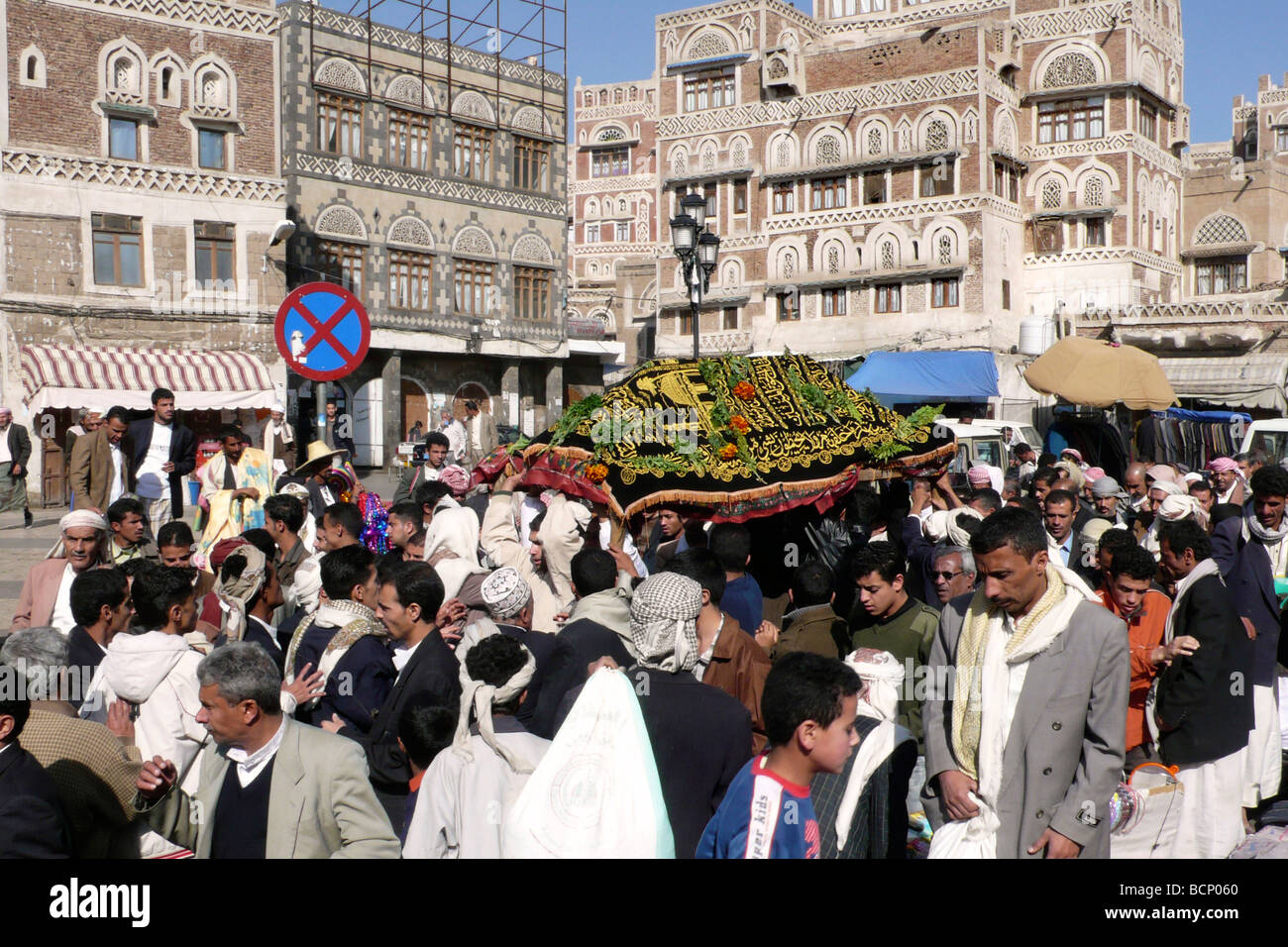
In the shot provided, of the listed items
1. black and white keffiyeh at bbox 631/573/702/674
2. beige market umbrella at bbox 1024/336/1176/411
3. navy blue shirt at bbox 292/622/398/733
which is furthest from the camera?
beige market umbrella at bbox 1024/336/1176/411

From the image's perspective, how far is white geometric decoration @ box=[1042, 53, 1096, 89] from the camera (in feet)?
130

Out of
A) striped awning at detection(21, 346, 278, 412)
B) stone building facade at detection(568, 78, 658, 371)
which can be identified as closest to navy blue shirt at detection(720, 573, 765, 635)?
striped awning at detection(21, 346, 278, 412)

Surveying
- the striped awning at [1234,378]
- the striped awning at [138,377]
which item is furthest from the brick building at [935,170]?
the striped awning at [138,377]

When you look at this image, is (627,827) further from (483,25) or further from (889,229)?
(889,229)

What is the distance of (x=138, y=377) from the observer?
77.4 feet

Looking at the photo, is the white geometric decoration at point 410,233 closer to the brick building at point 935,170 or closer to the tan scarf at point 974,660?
the brick building at point 935,170

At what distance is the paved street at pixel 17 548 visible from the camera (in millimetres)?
10461

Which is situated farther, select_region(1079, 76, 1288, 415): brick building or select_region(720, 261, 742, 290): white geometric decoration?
select_region(720, 261, 742, 290): white geometric decoration

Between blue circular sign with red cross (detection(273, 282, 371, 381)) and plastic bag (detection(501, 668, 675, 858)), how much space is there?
4.25 meters

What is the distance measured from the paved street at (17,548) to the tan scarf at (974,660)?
8187 mm

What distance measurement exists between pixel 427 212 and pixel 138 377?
11.0 meters

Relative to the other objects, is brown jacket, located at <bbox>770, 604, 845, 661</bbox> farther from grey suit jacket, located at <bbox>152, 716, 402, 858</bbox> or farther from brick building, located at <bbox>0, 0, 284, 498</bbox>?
brick building, located at <bbox>0, 0, 284, 498</bbox>

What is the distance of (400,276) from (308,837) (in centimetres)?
2944

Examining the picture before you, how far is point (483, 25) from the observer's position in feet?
103
